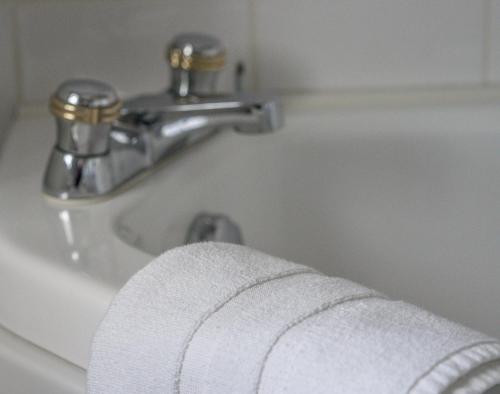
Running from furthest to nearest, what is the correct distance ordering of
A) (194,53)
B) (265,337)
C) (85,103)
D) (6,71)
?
(6,71)
(194,53)
(85,103)
(265,337)

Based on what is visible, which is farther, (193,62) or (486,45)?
(486,45)

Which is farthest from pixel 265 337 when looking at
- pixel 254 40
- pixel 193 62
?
pixel 254 40

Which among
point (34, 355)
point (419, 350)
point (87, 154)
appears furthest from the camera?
point (87, 154)

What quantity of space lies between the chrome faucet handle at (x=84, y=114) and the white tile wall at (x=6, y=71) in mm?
260

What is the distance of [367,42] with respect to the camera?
3.25ft

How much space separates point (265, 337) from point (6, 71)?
24.0 inches

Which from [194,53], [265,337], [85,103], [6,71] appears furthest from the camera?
[6,71]

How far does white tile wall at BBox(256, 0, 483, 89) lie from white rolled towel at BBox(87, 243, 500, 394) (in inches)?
20.0

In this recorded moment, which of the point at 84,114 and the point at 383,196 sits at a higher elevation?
the point at 84,114

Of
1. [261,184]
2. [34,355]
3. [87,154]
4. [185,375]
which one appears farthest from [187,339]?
[261,184]

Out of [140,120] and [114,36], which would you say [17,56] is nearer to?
[114,36]

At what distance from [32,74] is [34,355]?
0.48 m

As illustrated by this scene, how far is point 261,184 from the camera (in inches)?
36.2

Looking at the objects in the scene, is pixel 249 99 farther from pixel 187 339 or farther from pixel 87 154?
pixel 187 339
